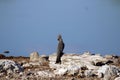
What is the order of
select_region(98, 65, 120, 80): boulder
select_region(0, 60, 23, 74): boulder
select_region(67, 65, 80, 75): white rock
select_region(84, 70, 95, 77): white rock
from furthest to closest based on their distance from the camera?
select_region(84, 70, 95, 77): white rock < select_region(67, 65, 80, 75): white rock < select_region(0, 60, 23, 74): boulder < select_region(98, 65, 120, 80): boulder

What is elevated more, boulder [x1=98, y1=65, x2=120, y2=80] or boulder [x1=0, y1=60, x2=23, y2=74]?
boulder [x1=0, y1=60, x2=23, y2=74]

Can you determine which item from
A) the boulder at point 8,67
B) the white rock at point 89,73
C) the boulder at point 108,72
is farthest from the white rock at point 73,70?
the boulder at point 8,67

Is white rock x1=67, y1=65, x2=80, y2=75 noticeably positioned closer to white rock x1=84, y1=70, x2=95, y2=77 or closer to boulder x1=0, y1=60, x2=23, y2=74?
white rock x1=84, y1=70, x2=95, y2=77

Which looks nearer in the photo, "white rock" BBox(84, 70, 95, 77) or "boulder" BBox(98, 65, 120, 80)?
"boulder" BBox(98, 65, 120, 80)

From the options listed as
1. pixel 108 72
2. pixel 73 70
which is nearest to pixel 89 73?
pixel 73 70

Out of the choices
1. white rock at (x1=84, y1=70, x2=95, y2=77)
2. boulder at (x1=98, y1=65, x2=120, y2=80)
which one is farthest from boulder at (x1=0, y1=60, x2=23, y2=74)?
boulder at (x1=98, y1=65, x2=120, y2=80)

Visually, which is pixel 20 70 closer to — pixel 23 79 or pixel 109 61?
pixel 23 79

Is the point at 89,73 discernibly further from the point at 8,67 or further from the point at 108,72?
the point at 8,67

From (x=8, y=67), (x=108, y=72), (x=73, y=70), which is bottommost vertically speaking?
(x=108, y=72)

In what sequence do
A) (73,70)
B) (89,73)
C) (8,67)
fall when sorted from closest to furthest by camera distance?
(8,67) → (73,70) → (89,73)

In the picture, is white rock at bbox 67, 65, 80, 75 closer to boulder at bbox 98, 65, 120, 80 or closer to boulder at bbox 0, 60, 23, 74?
boulder at bbox 98, 65, 120, 80

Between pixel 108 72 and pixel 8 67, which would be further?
pixel 8 67

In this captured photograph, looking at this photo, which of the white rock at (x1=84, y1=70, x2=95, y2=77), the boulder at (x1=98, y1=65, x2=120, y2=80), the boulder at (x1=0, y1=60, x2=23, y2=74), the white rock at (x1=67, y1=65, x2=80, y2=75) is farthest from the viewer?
the white rock at (x1=84, y1=70, x2=95, y2=77)

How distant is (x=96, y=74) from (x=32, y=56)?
10007 millimetres
